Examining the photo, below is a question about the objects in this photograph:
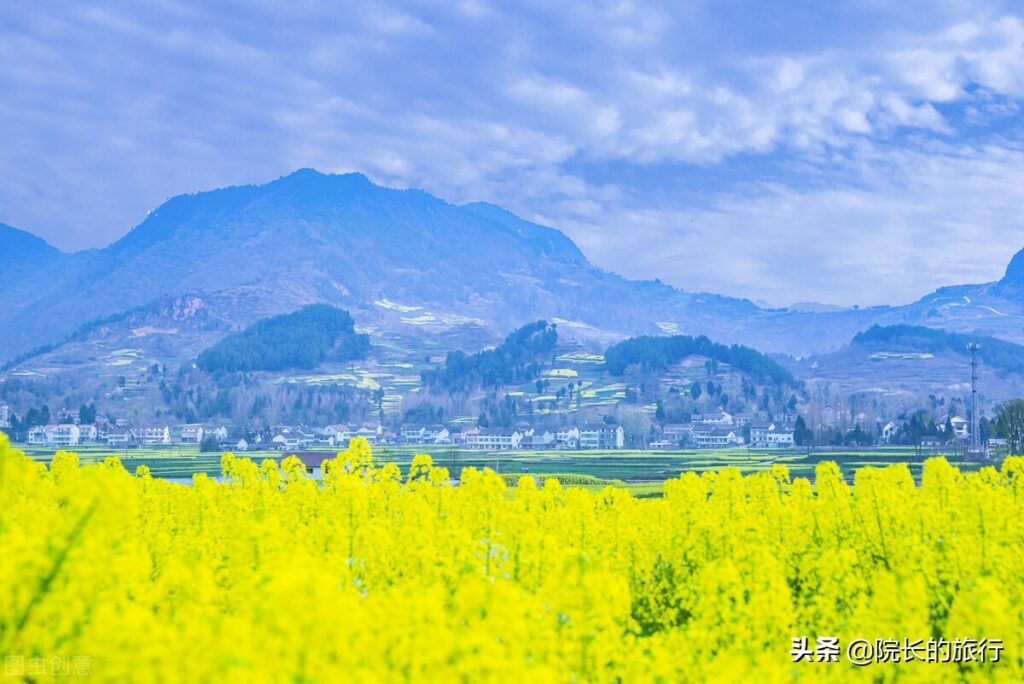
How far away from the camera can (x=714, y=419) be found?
526 ft

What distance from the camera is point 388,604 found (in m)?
9.66

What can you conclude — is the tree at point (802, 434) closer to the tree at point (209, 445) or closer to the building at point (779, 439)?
the building at point (779, 439)

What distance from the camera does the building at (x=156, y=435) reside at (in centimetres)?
14961

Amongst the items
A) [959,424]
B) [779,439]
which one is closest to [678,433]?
[779,439]

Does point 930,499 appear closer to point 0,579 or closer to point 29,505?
point 0,579

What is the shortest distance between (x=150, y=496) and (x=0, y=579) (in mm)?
13700

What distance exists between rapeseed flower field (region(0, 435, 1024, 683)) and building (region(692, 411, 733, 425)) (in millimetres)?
136356

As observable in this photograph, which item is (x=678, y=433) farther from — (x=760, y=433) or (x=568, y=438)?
(x=568, y=438)

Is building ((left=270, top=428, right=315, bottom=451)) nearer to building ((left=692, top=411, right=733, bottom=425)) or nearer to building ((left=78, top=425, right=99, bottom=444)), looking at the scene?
building ((left=78, top=425, right=99, bottom=444))

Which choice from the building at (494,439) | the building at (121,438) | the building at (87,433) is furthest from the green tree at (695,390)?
the building at (87,433)

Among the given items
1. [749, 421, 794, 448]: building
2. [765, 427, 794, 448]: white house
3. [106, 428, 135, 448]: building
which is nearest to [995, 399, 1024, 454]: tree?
[765, 427, 794, 448]: white house

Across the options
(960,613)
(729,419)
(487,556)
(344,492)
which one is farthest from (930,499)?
(729,419)

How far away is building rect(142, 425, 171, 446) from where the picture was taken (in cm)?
14961

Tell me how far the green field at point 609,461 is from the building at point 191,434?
18.3 m
